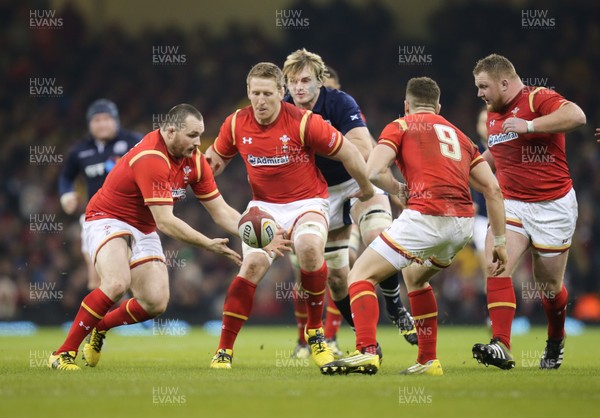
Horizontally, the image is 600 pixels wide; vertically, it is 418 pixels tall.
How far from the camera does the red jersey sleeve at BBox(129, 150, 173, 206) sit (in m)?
7.78

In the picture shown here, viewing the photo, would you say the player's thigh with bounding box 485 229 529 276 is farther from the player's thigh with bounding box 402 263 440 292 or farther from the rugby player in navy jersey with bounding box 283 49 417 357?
the rugby player in navy jersey with bounding box 283 49 417 357

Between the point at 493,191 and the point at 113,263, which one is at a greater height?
the point at 493,191

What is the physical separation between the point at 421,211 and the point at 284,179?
1.59 m

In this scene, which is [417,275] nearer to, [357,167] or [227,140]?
[357,167]

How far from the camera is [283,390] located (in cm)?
608

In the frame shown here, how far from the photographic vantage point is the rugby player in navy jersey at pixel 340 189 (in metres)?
8.88

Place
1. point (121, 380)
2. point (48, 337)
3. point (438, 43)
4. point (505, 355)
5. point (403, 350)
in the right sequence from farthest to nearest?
point (438, 43), point (48, 337), point (403, 350), point (505, 355), point (121, 380)

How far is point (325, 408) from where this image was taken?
→ 5.23 meters

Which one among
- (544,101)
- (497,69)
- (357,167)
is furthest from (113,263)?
(544,101)

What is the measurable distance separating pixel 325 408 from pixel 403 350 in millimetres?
5888

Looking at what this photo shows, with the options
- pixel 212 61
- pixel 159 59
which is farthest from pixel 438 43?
pixel 159 59

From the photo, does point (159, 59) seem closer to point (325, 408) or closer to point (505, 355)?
point (505, 355)

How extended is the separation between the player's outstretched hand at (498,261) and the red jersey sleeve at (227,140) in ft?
8.19

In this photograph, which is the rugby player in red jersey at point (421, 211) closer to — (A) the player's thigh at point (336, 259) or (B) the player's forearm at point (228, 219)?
(B) the player's forearm at point (228, 219)
